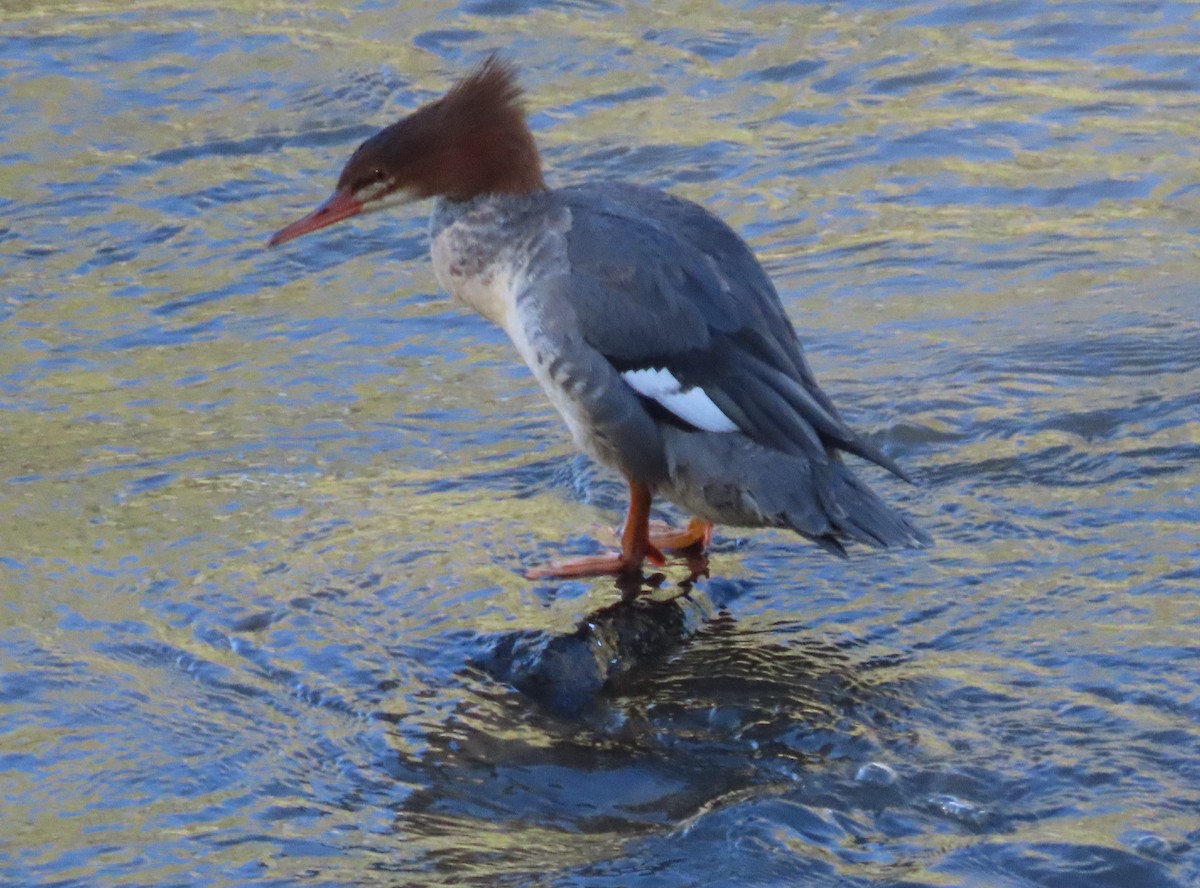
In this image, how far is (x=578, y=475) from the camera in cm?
546

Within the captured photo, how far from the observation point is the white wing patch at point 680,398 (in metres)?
4.48

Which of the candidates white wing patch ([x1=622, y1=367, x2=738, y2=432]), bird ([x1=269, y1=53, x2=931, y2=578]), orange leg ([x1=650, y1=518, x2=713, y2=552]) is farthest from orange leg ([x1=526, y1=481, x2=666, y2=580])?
white wing patch ([x1=622, y1=367, x2=738, y2=432])

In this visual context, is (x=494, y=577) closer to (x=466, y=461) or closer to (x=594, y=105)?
(x=466, y=461)

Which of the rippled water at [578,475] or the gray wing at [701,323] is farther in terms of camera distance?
the gray wing at [701,323]

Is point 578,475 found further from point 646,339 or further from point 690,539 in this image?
point 646,339

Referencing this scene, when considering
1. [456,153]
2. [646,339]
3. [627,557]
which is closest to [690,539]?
[627,557]

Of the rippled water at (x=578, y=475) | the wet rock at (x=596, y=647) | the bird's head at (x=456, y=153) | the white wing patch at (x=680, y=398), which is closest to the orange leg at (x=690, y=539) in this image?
the rippled water at (x=578, y=475)

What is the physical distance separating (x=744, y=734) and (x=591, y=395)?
110 cm

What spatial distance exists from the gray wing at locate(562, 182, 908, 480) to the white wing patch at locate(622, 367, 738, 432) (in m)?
0.01

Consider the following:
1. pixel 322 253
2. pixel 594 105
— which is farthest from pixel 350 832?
pixel 594 105

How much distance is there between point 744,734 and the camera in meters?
3.97

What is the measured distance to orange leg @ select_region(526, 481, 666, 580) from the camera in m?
4.78

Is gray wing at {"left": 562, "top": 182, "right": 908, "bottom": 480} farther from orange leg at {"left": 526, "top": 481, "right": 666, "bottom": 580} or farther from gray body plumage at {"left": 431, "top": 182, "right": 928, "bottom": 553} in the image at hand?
orange leg at {"left": 526, "top": 481, "right": 666, "bottom": 580}

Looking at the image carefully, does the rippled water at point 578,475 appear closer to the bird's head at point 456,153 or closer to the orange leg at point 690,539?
the orange leg at point 690,539
